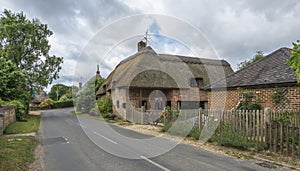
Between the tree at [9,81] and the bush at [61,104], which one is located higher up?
the tree at [9,81]

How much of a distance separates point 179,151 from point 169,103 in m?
16.1

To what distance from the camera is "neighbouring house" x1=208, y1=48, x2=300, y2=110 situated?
1119cm

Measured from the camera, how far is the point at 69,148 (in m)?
8.24

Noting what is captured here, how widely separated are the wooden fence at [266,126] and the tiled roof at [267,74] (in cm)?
402

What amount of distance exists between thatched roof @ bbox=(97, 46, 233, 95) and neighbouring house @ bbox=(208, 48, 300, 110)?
23.0ft

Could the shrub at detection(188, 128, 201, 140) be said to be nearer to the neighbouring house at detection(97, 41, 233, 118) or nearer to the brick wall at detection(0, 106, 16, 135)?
the neighbouring house at detection(97, 41, 233, 118)

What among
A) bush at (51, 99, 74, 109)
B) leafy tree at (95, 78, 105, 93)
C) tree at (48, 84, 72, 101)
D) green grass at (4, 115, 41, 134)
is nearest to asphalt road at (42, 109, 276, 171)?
green grass at (4, 115, 41, 134)

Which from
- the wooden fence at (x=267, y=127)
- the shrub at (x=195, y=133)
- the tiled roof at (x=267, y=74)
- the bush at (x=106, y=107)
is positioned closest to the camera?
the wooden fence at (x=267, y=127)

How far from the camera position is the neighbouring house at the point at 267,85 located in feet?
36.7

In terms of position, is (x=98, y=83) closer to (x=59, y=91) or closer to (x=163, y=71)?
(x=163, y=71)

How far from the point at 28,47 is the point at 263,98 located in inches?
1069

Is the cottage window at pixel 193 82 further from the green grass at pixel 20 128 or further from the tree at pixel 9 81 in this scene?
the tree at pixel 9 81

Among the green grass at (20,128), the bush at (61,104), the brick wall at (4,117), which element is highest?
the brick wall at (4,117)

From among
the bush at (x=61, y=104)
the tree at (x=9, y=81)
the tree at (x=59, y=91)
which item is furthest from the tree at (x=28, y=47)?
the tree at (x=59, y=91)
